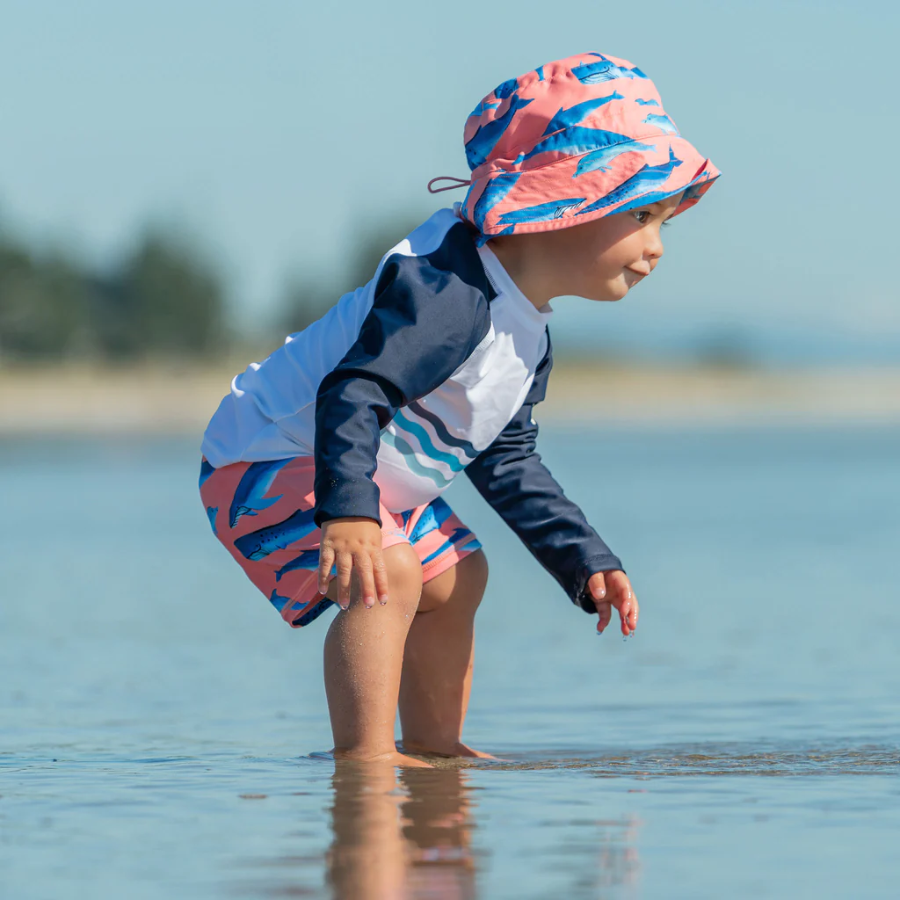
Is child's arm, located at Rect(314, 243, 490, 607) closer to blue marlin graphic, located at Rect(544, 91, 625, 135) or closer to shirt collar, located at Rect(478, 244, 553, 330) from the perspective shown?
shirt collar, located at Rect(478, 244, 553, 330)

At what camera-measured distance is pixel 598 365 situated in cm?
5425

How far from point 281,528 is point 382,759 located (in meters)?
0.48

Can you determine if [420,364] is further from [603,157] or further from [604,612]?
[604,612]

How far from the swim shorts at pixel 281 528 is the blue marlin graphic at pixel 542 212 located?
0.58 m

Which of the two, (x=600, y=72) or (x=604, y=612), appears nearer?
(x=600, y=72)

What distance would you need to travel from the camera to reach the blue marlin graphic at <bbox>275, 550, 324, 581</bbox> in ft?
10.3

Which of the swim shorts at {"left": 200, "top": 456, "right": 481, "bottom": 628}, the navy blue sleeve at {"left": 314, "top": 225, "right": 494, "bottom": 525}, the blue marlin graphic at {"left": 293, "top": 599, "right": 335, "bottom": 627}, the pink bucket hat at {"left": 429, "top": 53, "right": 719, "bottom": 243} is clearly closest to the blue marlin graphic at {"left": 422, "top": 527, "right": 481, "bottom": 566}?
the swim shorts at {"left": 200, "top": 456, "right": 481, "bottom": 628}

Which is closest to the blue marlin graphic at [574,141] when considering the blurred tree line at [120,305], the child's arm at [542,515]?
the child's arm at [542,515]

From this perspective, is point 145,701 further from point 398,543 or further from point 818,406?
point 818,406

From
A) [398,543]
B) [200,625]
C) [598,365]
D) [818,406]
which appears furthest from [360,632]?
[598,365]

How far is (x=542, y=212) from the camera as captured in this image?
9.77ft

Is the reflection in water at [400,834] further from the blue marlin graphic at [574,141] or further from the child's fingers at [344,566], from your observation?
the blue marlin graphic at [574,141]

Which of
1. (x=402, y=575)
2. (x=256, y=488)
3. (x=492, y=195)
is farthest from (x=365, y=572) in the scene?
(x=492, y=195)

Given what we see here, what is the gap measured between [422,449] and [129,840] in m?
1.00
